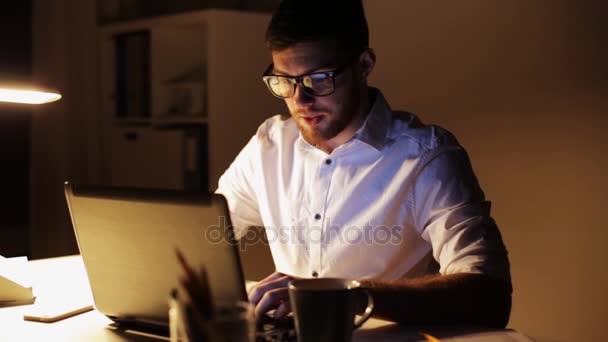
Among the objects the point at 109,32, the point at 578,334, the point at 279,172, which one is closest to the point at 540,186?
the point at 578,334

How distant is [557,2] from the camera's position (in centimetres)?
247

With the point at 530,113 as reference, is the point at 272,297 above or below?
below

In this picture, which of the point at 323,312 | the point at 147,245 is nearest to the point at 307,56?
the point at 147,245

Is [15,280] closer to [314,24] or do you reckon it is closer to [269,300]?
[269,300]

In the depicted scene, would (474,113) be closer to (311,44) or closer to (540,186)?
(540,186)

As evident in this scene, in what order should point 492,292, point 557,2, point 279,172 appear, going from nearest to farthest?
point 492,292 < point 279,172 < point 557,2

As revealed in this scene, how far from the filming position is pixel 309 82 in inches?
74.0

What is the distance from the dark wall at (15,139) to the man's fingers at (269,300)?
298 cm

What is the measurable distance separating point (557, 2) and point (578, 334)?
3.49 ft

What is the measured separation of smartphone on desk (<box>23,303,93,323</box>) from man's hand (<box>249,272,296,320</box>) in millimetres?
390

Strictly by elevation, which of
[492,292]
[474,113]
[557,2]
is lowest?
[492,292]

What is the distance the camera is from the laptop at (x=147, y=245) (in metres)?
1.22

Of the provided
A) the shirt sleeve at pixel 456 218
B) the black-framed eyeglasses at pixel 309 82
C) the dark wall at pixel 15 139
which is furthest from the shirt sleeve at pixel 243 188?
the dark wall at pixel 15 139

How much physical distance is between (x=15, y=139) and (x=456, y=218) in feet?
9.83
